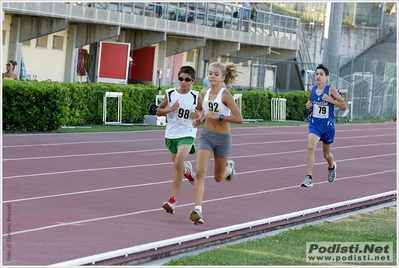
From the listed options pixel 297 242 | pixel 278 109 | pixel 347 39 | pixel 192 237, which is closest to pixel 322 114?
pixel 297 242

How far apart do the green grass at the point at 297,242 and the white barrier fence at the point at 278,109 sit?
21.0 m

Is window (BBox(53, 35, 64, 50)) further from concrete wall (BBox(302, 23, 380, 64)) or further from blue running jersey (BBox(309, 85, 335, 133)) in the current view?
concrete wall (BBox(302, 23, 380, 64))

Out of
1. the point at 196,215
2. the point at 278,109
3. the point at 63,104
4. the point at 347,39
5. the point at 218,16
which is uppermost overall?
the point at 347,39

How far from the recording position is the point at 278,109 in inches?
1310

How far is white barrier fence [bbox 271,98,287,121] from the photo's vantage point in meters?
32.9

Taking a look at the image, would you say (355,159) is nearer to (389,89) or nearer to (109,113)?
(109,113)

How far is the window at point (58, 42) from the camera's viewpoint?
3047 cm

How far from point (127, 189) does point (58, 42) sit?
61.9ft

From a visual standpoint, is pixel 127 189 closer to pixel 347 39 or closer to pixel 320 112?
pixel 320 112

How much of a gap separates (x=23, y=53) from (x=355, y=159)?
12997mm

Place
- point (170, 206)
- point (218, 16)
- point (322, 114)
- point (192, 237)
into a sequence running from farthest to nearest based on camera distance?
1. point (218, 16)
2. point (322, 114)
3. point (170, 206)
4. point (192, 237)

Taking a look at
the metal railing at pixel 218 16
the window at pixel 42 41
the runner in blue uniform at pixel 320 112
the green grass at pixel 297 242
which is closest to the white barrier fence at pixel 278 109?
the metal railing at pixel 218 16

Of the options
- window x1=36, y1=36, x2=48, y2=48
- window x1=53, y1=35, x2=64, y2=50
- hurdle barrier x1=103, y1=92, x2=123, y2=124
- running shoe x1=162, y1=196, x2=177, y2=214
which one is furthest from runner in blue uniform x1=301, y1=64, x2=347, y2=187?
window x1=53, y1=35, x2=64, y2=50

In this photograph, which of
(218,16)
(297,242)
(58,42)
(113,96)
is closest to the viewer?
(297,242)
